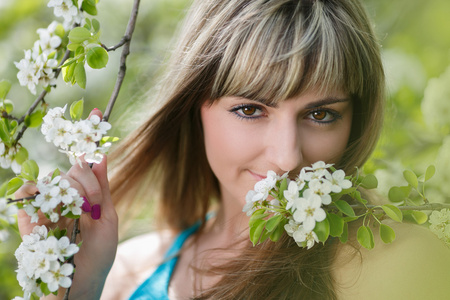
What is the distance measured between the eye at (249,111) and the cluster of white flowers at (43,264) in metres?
0.58

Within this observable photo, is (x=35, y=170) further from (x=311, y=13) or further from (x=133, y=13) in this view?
(x=311, y=13)

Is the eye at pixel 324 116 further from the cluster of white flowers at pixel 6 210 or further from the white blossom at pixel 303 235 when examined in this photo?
the cluster of white flowers at pixel 6 210

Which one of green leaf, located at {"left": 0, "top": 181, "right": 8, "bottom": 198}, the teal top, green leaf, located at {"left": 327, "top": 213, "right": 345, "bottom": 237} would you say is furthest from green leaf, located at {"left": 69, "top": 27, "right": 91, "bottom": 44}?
the teal top

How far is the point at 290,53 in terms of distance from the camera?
1.25 metres

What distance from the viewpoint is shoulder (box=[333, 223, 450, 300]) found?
3.76 ft

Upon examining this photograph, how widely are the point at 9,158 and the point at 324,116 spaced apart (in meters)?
0.82

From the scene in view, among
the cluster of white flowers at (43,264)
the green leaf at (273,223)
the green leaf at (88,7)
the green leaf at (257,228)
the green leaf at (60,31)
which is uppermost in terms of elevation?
the green leaf at (88,7)

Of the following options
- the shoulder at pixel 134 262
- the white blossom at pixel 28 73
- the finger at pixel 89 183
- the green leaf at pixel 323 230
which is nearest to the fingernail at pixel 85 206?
the finger at pixel 89 183

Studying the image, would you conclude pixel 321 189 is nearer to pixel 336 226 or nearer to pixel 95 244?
pixel 336 226

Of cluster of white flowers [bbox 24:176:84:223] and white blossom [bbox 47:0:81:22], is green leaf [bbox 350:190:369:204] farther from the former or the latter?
white blossom [bbox 47:0:81:22]

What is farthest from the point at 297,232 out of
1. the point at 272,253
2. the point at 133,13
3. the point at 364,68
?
the point at 133,13

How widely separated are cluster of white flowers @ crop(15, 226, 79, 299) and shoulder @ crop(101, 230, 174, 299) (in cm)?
89

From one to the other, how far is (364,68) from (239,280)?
0.68 metres

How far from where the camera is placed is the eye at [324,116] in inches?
53.5
